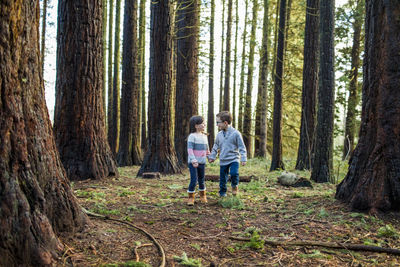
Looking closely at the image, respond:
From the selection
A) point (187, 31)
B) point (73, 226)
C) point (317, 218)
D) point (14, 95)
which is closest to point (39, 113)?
point (14, 95)

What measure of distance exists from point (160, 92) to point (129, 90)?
427 centimetres

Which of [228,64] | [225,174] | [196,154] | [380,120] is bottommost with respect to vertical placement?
[225,174]

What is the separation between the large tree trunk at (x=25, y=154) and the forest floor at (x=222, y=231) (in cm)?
34

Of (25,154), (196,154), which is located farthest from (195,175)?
(25,154)

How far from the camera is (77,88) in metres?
7.46

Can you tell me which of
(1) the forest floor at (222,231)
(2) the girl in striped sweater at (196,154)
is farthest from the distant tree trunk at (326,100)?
(2) the girl in striped sweater at (196,154)

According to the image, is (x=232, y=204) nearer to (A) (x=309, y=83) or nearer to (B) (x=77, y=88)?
(B) (x=77, y=88)

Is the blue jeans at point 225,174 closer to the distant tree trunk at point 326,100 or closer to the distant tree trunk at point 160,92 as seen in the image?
the distant tree trunk at point 326,100

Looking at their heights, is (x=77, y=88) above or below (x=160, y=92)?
below

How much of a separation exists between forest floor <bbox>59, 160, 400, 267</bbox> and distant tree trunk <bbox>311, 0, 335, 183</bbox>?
8.78 ft

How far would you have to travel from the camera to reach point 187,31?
1247cm

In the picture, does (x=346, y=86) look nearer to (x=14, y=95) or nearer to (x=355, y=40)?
(x=355, y=40)

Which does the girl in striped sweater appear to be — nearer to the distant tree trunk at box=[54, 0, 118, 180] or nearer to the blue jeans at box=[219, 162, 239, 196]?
the blue jeans at box=[219, 162, 239, 196]

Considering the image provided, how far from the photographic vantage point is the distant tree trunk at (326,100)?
29.2 feet
